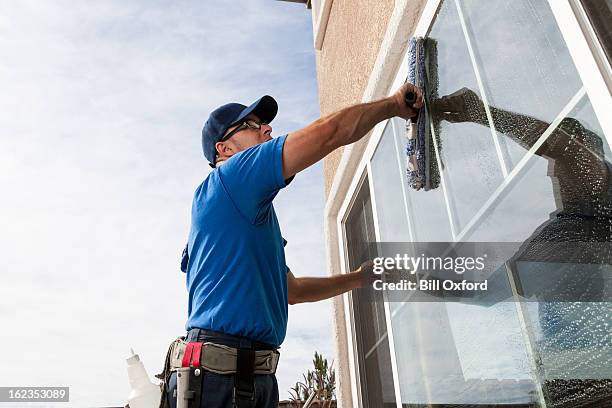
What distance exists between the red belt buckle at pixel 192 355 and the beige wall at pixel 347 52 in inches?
66.2

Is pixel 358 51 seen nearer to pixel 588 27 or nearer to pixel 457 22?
pixel 457 22

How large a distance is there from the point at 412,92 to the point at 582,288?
106cm

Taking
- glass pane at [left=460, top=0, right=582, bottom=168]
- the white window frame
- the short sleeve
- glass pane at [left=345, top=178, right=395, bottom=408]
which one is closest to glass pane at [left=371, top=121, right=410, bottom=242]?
glass pane at [left=345, top=178, right=395, bottom=408]

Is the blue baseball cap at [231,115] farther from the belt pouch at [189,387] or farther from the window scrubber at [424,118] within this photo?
the belt pouch at [189,387]

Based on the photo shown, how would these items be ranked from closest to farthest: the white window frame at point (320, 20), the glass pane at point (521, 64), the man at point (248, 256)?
the glass pane at point (521, 64) → the man at point (248, 256) → the white window frame at point (320, 20)

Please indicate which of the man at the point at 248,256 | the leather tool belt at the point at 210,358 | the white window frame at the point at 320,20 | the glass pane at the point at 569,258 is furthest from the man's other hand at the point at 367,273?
the white window frame at the point at 320,20

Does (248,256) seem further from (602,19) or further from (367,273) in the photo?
(602,19)

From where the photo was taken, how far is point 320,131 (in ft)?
6.00

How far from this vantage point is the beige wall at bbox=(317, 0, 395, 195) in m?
2.70

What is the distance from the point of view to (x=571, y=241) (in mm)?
1301

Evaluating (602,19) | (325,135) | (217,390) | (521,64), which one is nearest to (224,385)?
(217,390)

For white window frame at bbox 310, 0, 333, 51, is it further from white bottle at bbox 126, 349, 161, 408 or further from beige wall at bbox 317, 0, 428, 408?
white bottle at bbox 126, 349, 161, 408

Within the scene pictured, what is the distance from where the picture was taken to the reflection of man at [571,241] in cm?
120

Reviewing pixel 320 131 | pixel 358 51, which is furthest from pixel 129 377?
pixel 358 51
